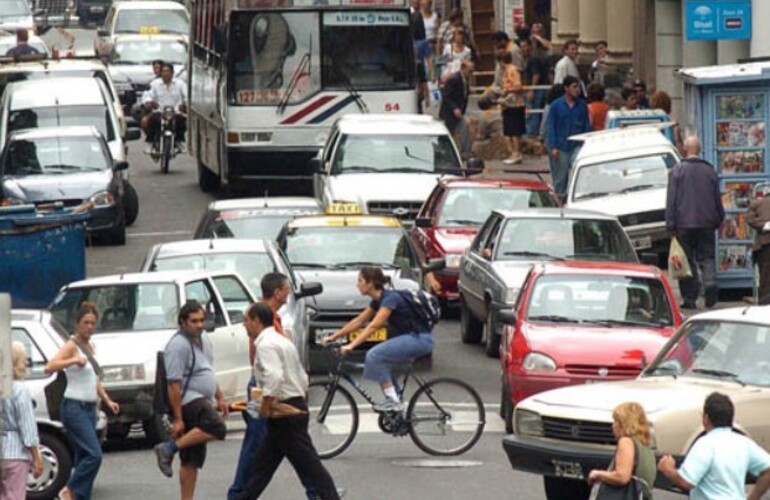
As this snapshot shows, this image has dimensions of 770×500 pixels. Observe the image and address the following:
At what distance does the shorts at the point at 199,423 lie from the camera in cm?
1622

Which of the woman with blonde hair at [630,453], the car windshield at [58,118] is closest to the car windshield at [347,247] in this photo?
A: the car windshield at [58,118]

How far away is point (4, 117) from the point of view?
3631 centimetres

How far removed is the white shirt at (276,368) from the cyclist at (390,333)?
9.24ft

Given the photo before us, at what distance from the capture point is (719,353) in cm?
1636

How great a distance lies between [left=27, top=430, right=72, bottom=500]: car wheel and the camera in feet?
57.2

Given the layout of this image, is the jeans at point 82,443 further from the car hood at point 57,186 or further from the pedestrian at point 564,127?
the pedestrian at point 564,127

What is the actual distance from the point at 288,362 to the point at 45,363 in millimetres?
3100

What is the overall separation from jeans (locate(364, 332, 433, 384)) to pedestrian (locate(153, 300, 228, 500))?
275cm

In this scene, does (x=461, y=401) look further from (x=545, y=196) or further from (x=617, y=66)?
(x=617, y=66)

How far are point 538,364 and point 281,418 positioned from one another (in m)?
3.98

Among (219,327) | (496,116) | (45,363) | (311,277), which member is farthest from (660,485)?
(496,116)

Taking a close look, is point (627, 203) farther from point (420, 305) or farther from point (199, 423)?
point (199, 423)

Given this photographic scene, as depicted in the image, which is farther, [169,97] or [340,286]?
[169,97]

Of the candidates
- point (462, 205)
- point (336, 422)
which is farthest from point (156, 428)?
point (462, 205)
